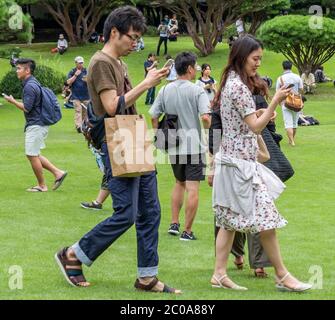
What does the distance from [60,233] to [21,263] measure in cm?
172

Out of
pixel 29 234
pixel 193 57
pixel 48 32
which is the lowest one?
pixel 48 32

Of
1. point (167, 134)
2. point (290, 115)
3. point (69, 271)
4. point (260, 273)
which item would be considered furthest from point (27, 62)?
point (290, 115)

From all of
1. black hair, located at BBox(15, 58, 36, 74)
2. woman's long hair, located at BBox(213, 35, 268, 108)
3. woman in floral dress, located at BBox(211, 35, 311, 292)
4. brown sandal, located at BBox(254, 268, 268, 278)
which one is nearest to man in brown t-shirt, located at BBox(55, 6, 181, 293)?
woman in floral dress, located at BBox(211, 35, 311, 292)

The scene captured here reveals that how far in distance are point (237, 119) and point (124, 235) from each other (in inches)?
127

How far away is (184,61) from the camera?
30.2ft

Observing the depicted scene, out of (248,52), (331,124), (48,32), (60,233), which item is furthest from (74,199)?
(48,32)

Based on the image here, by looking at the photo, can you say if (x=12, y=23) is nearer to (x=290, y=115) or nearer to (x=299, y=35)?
(x=299, y=35)

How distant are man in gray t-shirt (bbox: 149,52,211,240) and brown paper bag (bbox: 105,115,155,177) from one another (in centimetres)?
286

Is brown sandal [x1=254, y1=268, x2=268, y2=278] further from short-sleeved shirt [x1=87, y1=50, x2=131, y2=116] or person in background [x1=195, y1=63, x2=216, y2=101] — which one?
person in background [x1=195, y1=63, x2=216, y2=101]

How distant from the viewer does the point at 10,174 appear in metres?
14.6

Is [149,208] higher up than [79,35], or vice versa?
[149,208]
